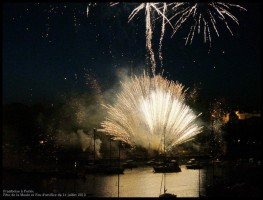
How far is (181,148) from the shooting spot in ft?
76.3

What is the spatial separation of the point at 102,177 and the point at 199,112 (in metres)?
11.4

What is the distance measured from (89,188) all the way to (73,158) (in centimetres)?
651

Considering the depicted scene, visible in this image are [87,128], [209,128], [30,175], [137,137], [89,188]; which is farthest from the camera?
[209,128]

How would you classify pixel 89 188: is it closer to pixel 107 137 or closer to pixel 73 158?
pixel 73 158

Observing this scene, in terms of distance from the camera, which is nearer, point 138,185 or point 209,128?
point 138,185

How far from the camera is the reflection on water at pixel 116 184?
13.4 meters

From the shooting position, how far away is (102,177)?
16.5 meters

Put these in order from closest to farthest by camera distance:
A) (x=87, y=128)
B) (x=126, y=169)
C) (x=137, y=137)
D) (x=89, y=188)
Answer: (x=89, y=188) < (x=126, y=169) < (x=137, y=137) < (x=87, y=128)

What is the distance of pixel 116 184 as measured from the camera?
14805mm

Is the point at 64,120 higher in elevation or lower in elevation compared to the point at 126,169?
higher

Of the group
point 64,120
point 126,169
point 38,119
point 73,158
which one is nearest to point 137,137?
point 126,169

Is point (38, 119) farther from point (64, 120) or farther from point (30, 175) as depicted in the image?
point (30, 175)

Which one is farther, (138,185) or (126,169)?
(126,169)

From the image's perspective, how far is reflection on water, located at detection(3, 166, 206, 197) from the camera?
527 inches
